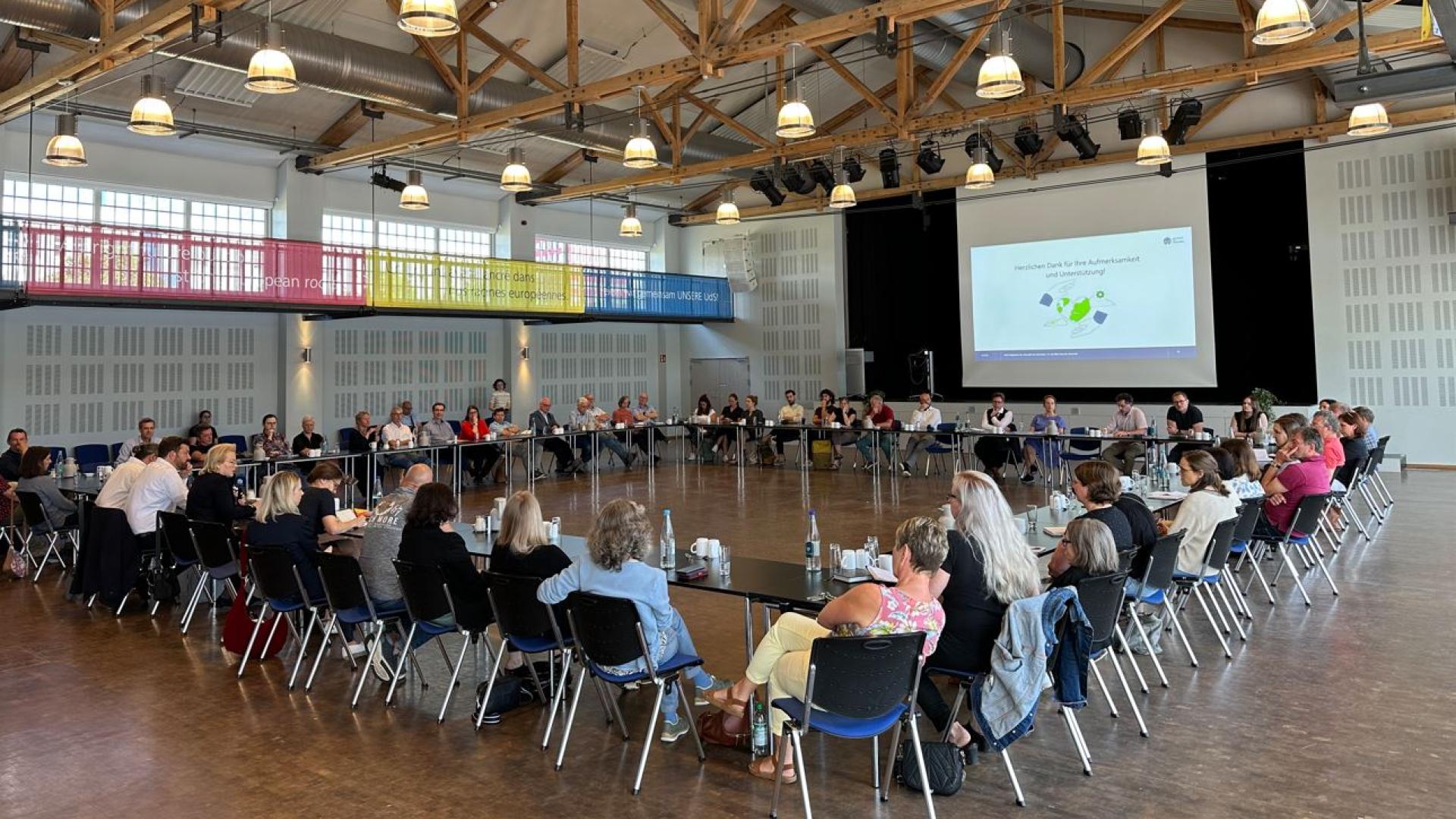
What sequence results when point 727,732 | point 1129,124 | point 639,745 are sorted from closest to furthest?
point 727,732 → point 639,745 → point 1129,124

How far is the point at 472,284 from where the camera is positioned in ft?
49.0

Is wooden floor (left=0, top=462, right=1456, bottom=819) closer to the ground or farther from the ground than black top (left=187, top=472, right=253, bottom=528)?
closer to the ground

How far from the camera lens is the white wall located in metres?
12.7

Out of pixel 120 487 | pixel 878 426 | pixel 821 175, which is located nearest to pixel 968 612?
pixel 120 487

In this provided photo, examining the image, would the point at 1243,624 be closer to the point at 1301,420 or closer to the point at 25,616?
the point at 1301,420

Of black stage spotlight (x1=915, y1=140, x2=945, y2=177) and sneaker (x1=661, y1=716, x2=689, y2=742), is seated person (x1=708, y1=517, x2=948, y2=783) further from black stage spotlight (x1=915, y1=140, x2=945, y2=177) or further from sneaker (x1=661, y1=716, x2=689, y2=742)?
black stage spotlight (x1=915, y1=140, x2=945, y2=177)

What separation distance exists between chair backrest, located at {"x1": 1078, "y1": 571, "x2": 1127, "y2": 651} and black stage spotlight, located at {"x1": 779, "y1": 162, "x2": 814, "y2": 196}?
10568 millimetres

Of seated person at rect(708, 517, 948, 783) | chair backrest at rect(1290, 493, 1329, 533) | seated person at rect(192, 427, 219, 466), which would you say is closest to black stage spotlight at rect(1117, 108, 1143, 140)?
chair backrest at rect(1290, 493, 1329, 533)

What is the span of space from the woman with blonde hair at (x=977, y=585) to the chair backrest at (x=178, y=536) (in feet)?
16.3

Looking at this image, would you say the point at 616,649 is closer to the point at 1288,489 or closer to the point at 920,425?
the point at 1288,489

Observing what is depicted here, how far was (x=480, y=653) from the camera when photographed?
5.43 metres

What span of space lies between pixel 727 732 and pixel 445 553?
164 cm

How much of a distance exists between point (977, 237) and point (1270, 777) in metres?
13.3

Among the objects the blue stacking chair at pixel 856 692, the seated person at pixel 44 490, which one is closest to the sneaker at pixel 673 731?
the blue stacking chair at pixel 856 692
